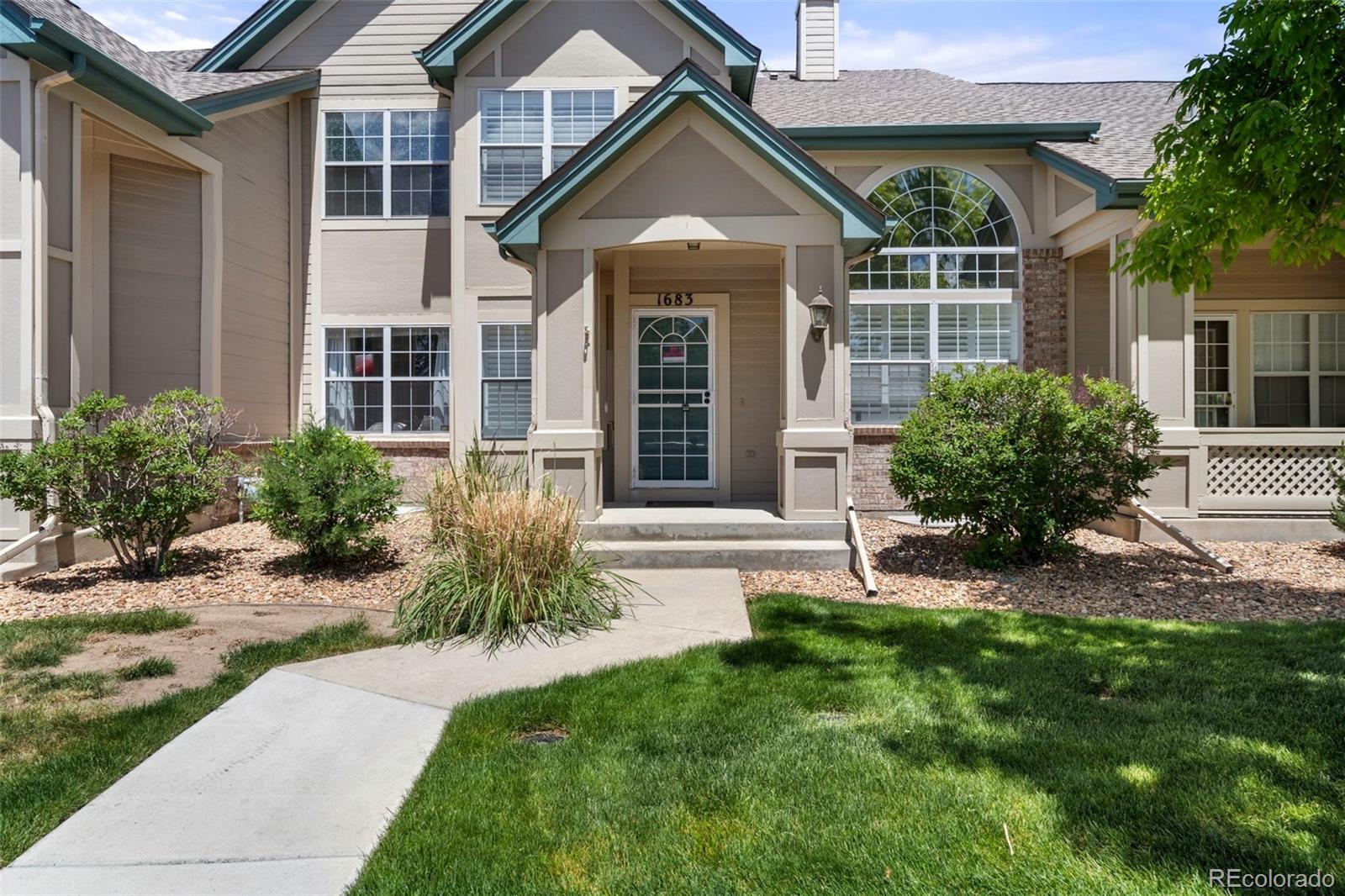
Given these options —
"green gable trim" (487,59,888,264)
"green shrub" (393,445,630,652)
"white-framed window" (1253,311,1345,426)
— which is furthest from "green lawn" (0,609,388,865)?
"white-framed window" (1253,311,1345,426)

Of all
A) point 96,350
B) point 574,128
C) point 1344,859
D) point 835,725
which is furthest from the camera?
point 574,128

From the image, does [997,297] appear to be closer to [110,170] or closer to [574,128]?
[574,128]

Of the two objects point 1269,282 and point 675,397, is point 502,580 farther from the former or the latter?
point 1269,282

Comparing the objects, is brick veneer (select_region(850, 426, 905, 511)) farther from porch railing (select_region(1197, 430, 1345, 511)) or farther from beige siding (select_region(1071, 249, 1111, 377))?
porch railing (select_region(1197, 430, 1345, 511))

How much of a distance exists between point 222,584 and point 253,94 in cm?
708

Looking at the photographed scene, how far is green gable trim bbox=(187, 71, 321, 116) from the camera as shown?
1048 centimetres

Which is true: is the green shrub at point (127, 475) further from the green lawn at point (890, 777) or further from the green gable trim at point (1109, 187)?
the green gable trim at point (1109, 187)

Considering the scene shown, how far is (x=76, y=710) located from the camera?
4.55 metres

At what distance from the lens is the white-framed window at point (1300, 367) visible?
1238cm

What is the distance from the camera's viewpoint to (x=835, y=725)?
4203 millimetres

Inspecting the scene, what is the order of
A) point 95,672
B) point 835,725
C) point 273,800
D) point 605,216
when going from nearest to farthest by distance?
1. point 273,800
2. point 835,725
3. point 95,672
4. point 605,216

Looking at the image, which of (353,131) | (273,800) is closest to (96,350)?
(353,131)

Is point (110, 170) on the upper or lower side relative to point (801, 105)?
lower

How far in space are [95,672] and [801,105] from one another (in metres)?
11.3
